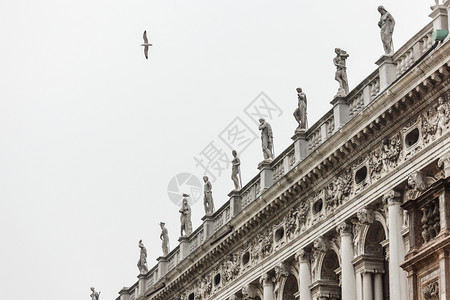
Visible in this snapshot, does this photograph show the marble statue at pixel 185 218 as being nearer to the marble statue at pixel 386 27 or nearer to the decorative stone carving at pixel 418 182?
the marble statue at pixel 386 27

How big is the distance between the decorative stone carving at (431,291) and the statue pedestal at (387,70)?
15.1 meters

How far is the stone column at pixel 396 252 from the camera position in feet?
133

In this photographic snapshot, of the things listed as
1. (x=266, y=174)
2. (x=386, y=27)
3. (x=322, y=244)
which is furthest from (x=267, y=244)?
(x=386, y=27)

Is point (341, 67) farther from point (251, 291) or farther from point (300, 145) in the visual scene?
point (251, 291)

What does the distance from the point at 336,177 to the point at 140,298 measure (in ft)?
80.8

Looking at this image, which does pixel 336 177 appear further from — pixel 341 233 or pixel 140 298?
pixel 140 298

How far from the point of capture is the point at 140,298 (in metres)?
67.8

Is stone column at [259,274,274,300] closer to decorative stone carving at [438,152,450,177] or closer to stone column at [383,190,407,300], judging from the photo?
stone column at [383,190,407,300]

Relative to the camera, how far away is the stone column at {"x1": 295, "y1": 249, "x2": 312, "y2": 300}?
47938mm

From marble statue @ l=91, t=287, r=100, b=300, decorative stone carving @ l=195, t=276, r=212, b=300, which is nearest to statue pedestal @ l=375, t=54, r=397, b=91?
decorative stone carving @ l=195, t=276, r=212, b=300

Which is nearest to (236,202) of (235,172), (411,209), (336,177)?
(235,172)

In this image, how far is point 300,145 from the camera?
49.4 meters

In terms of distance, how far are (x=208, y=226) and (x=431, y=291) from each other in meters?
31.2

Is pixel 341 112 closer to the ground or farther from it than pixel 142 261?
closer to the ground
